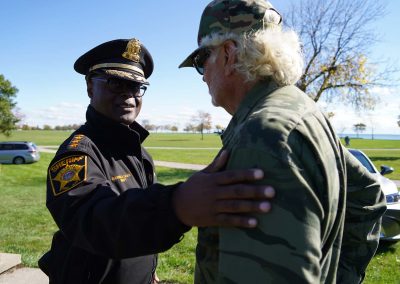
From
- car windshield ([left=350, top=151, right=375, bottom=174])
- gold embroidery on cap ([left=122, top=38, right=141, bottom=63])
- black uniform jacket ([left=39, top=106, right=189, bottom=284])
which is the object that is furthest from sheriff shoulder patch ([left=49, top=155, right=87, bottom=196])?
car windshield ([left=350, top=151, right=375, bottom=174])

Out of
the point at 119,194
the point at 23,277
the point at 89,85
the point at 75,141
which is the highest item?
the point at 89,85

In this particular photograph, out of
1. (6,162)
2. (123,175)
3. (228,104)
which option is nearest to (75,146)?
(123,175)

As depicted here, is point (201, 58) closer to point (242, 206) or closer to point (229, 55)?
point (229, 55)

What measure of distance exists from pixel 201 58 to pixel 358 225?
111cm

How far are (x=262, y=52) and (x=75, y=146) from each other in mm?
1143

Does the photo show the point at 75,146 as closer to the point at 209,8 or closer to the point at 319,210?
the point at 209,8

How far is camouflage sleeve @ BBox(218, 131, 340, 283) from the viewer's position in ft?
3.53

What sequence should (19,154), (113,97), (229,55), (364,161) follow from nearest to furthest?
(229,55) < (113,97) < (364,161) < (19,154)

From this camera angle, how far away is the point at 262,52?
4.83 ft

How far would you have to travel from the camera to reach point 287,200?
1098mm

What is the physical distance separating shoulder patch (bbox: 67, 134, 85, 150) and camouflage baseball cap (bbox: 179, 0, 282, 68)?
97 centimetres

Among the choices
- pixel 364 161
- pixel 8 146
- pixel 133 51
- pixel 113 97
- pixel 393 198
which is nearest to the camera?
pixel 113 97

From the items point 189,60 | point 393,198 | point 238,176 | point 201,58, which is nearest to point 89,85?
point 189,60

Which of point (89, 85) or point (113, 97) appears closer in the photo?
point (113, 97)
